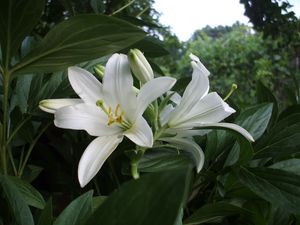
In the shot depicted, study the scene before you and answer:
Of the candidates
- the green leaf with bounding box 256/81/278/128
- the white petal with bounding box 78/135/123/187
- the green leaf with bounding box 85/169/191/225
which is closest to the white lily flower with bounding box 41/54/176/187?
the white petal with bounding box 78/135/123/187

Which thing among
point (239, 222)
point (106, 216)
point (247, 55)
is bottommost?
point (247, 55)

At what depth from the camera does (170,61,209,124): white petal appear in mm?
338

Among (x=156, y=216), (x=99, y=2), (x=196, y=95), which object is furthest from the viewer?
(x=99, y=2)

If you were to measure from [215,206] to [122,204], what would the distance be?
0.73 feet

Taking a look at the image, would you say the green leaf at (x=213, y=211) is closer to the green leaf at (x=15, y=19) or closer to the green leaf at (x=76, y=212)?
the green leaf at (x=76, y=212)

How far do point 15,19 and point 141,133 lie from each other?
0.49 feet

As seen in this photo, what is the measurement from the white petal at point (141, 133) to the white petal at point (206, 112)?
0.04m

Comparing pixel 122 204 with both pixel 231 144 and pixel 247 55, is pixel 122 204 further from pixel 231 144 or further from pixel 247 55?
pixel 247 55

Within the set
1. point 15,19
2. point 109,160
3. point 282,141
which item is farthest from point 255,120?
point 15,19

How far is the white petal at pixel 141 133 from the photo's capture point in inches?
11.9

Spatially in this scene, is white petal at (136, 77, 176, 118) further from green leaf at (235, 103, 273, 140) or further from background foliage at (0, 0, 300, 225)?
green leaf at (235, 103, 273, 140)

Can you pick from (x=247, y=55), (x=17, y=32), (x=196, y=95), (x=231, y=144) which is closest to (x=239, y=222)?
(x=231, y=144)

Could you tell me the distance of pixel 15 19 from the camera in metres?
0.35

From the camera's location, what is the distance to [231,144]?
456mm
